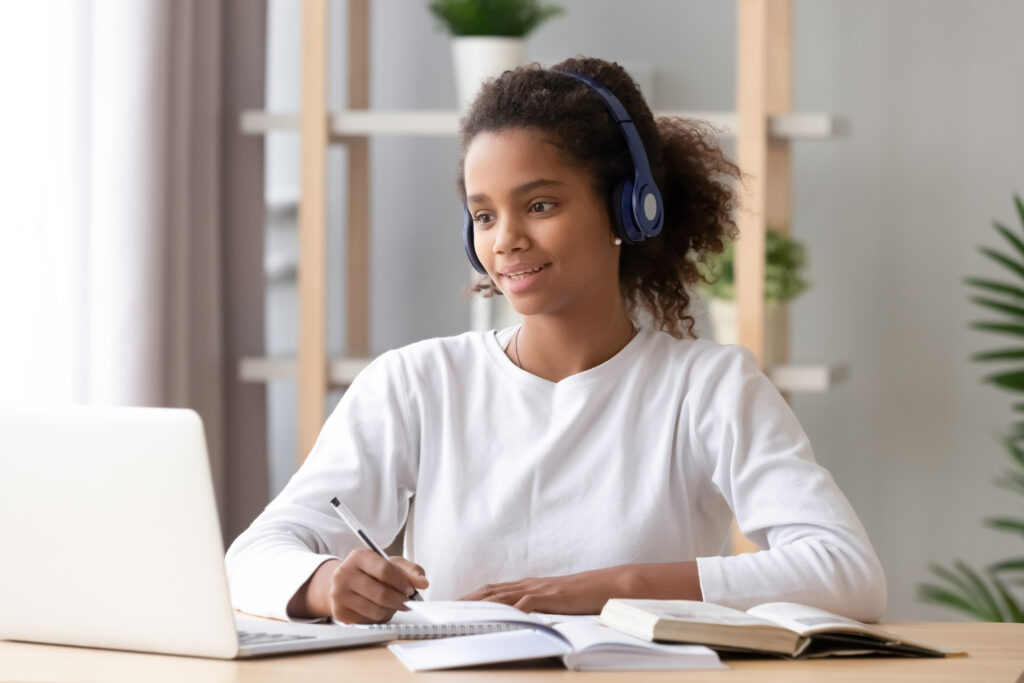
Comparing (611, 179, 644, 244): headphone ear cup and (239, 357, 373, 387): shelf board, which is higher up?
(611, 179, 644, 244): headphone ear cup

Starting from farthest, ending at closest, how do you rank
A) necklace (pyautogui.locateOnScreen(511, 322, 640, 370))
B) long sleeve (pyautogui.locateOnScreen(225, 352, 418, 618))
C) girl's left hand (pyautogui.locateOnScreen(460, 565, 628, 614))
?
necklace (pyautogui.locateOnScreen(511, 322, 640, 370))
long sleeve (pyautogui.locateOnScreen(225, 352, 418, 618))
girl's left hand (pyautogui.locateOnScreen(460, 565, 628, 614))

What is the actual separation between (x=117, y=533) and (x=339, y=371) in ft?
5.31

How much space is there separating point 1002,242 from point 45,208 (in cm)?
185

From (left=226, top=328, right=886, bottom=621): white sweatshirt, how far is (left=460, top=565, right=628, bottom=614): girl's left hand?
18 cm

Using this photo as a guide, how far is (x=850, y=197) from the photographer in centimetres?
280

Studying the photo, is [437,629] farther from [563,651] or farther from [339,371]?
[339,371]

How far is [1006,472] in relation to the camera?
98.3 inches

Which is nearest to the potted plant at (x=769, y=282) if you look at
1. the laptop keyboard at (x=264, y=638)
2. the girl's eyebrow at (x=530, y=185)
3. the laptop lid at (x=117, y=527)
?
the girl's eyebrow at (x=530, y=185)

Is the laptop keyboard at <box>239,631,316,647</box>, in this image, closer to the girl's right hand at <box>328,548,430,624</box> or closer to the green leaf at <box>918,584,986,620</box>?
the girl's right hand at <box>328,548,430,624</box>

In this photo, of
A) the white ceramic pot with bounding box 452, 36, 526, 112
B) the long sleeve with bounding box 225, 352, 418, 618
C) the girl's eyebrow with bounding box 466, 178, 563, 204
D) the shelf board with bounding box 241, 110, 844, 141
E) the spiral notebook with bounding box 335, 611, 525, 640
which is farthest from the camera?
the white ceramic pot with bounding box 452, 36, 526, 112

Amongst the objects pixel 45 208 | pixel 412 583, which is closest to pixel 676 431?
pixel 412 583

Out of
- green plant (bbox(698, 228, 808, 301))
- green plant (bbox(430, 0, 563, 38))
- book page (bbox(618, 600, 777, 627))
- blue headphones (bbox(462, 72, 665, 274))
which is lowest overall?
book page (bbox(618, 600, 777, 627))

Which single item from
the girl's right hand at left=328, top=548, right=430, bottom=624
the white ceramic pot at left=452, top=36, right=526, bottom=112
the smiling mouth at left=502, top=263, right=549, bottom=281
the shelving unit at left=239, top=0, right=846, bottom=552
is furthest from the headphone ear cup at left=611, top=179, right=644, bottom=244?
the white ceramic pot at left=452, top=36, right=526, bottom=112

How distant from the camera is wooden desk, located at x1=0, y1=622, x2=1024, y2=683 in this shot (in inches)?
38.8
